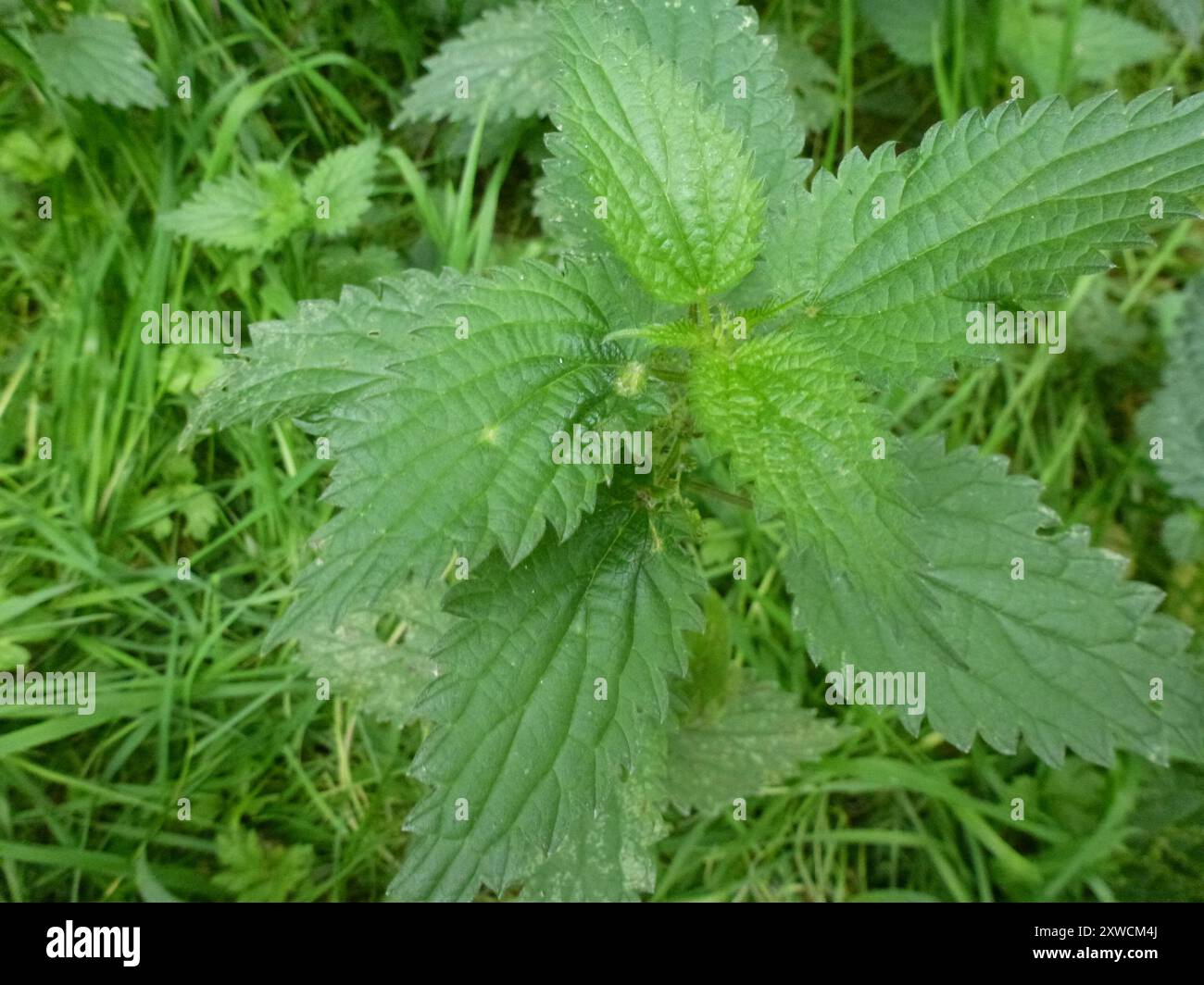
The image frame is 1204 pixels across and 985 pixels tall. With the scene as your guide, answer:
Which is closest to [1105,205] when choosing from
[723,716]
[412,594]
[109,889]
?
[723,716]

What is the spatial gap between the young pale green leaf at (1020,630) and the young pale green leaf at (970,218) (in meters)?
0.54

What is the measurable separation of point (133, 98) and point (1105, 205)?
258cm

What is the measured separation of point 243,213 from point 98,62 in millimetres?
589

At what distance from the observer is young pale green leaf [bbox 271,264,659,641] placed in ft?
4.98

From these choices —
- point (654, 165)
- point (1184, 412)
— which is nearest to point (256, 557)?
point (654, 165)

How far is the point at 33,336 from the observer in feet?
9.43

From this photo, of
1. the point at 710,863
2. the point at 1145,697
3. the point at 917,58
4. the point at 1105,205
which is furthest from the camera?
the point at 917,58

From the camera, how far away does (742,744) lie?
253cm

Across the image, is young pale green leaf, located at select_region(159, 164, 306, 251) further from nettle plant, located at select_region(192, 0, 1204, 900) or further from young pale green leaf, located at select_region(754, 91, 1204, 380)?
young pale green leaf, located at select_region(754, 91, 1204, 380)

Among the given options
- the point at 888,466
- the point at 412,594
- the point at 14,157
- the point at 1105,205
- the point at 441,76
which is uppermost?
the point at 441,76

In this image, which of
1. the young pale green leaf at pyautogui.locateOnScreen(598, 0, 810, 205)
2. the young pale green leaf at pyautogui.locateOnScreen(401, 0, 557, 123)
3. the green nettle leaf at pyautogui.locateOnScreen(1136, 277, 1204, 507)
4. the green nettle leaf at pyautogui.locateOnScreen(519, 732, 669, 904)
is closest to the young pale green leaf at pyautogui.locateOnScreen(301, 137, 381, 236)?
the young pale green leaf at pyautogui.locateOnScreen(401, 0, 557, 123)

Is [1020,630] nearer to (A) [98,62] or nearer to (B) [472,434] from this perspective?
(B) [472,434]

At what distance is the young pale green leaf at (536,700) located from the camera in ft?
5.49
